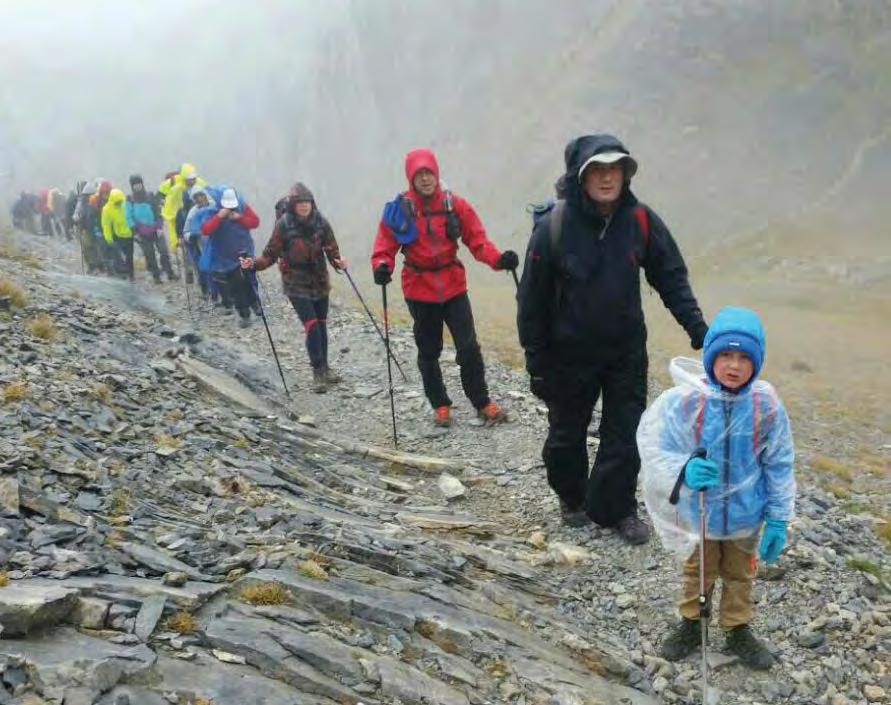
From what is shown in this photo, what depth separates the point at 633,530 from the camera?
6574mm

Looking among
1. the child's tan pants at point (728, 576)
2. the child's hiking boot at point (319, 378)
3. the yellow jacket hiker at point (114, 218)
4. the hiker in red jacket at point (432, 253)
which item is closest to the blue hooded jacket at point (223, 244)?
the child's hiking boot at point (319, 378)

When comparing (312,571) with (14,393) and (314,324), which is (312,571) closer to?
(14,393)

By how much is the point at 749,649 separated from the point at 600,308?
8.01 ft

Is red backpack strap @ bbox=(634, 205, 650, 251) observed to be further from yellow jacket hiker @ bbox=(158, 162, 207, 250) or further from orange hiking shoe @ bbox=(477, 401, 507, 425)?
yellow jacket hiker @ bbox=(158, 162, 207, 250)

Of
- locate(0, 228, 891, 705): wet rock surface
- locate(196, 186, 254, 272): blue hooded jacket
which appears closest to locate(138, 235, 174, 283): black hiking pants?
locate(196, 186, 254, 272): blue hooded jacket

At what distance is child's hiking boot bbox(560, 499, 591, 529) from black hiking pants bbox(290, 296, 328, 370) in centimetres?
558

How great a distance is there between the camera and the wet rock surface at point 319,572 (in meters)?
3.96

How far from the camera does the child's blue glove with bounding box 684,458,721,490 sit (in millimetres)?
4555

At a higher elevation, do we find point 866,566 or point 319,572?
point 319,572

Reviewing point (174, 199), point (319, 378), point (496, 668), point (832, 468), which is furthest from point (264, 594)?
point (174, 199)

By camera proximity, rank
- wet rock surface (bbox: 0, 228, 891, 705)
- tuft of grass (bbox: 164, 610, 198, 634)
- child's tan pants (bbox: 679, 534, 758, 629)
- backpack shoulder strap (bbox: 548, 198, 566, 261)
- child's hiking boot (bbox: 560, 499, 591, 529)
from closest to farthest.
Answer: wet rock surface (bbox: 0, 228, 891, 705) → tuft of grass (bbox: 164, 610, 198, 634) → child's tan pants (bbox: 679, 534, 758, 629) → backpack shoulder strap (bbox: 548, 198, 566, 261) → child's hiking boot (bbox: 560, 499, 591, 529)

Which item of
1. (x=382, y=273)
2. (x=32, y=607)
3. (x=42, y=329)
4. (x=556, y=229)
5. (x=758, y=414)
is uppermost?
(x=556, y=229)

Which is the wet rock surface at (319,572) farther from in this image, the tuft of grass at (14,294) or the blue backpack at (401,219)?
the blue backpack at (401,219)

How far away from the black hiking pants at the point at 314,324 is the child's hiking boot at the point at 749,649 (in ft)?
25.0
